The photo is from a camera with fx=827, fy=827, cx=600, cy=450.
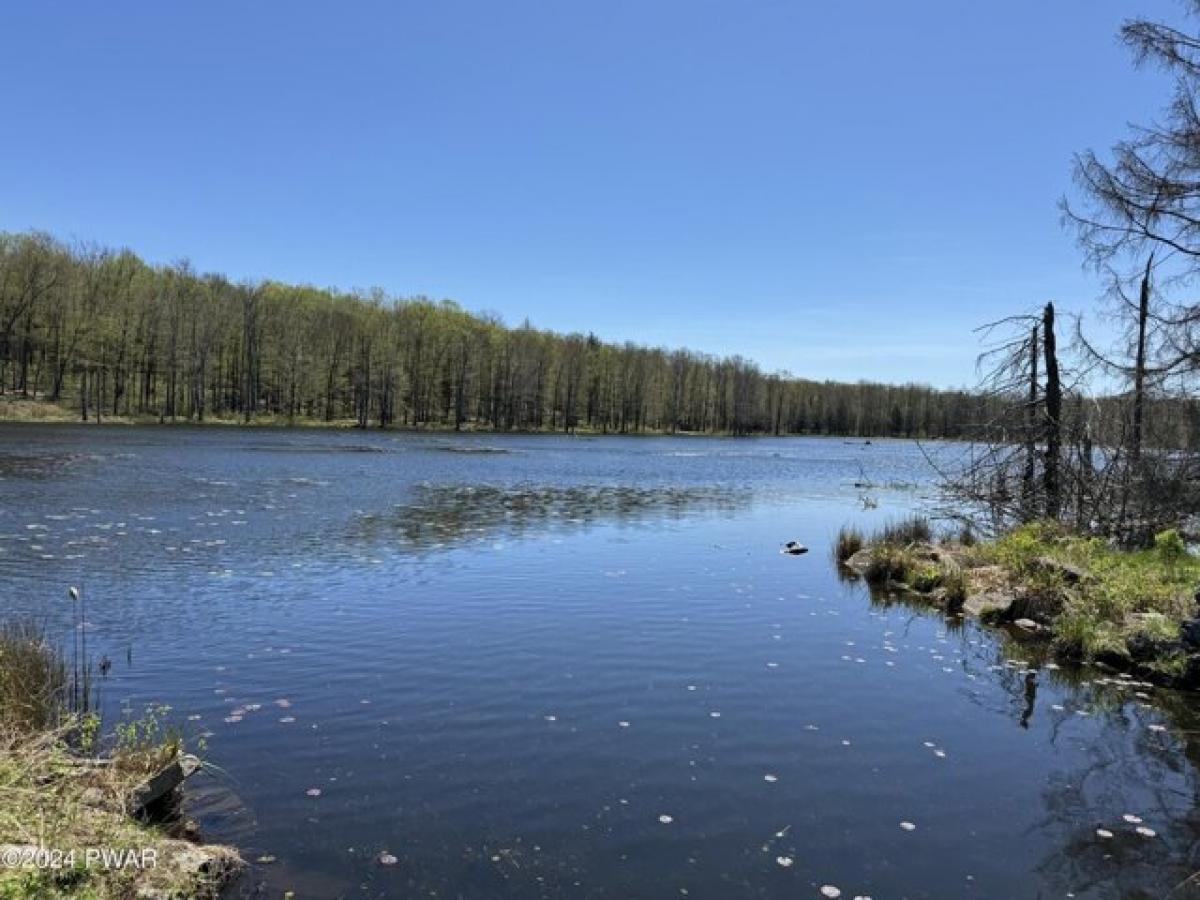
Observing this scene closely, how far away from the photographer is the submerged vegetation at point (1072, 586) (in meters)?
13.1

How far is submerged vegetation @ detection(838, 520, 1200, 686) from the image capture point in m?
13.1

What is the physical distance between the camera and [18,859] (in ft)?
15.9

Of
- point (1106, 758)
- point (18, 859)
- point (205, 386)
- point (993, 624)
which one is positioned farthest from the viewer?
point (205, 386)

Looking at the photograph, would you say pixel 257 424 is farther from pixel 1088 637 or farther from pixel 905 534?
pixel 1088 637

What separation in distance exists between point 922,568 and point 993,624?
3.90 metres

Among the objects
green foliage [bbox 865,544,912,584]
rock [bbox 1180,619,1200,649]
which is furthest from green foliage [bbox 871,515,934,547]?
rock [bbox 1180,619,1200,649]

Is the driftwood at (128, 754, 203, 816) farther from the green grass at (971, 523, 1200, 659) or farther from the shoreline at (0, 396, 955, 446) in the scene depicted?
the shoreline at (0, 396, 955, 446)

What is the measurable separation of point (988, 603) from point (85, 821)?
16.2m

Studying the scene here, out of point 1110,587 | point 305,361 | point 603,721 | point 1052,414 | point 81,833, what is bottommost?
point 603,721

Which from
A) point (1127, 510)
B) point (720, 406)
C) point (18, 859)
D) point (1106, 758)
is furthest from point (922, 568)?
point (720, 406)

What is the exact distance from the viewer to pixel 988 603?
55.9ft

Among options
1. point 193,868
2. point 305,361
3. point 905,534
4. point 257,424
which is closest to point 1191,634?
point 905,534

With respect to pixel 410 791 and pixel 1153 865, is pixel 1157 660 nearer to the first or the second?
pixel 1153 865

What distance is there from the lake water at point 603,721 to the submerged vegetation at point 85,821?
0.56 m
